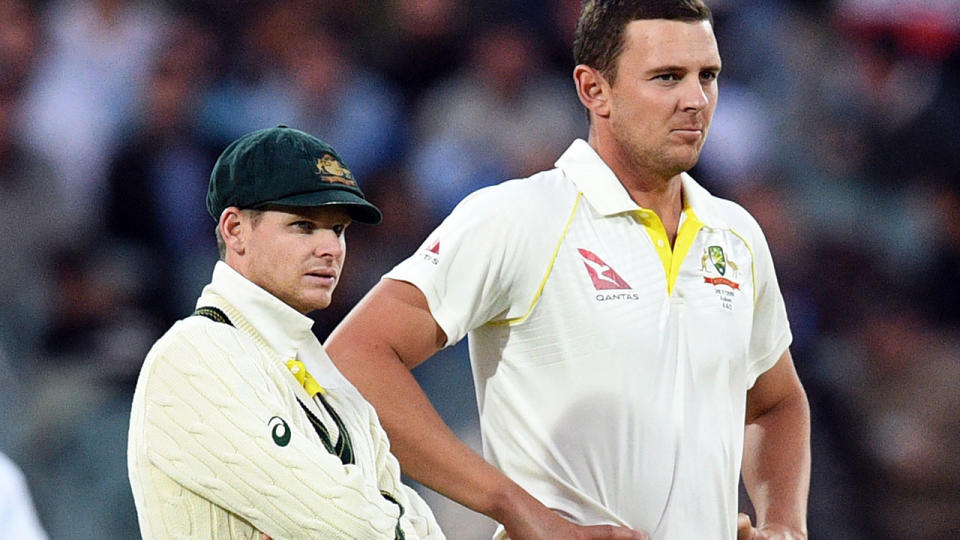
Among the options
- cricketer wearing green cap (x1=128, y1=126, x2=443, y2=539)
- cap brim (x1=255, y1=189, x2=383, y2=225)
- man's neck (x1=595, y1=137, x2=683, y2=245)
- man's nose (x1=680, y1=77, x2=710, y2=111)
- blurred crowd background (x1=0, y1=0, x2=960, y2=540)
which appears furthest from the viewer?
blurred crowd background (x1=0, y1=0, x2=960, y2=540)

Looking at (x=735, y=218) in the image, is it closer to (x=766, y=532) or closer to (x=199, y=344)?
(x=766, y=532)

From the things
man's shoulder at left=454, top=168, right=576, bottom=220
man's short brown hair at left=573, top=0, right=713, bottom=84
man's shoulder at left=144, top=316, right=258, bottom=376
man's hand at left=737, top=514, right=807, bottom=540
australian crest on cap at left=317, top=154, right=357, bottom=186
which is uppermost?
man's short brown hair at left=573, top=0, right=713, bottom=84

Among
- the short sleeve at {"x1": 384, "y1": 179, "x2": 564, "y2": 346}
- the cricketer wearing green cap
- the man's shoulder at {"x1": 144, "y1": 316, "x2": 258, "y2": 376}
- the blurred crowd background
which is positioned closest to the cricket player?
the short sleeve at {"x1": 384, "y1": 179, "x2": 564, "y2": 346}

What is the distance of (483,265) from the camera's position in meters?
3.29

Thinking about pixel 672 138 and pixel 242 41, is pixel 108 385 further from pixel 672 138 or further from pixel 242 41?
pixel 672 138

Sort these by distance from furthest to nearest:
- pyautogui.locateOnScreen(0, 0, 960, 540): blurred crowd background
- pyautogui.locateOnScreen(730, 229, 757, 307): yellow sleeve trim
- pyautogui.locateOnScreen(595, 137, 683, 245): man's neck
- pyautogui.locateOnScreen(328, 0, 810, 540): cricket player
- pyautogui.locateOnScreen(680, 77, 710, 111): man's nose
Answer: pyautogui.locateOnScreen(0, 0, 960, 540): blurred crowd background
pyautogui.locateOnScreen(730, 229, 757, 307): yellow sleeve trim
pyautogui.locateOnScreen(595, 137, 683, 245): man's neck
pyautogui.locateOnScreen(680, 77, 710, 111): man's nose
pyautogui.locateOnScreen(328, 0, 810, 540): cricket player

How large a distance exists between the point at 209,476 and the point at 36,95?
425cm

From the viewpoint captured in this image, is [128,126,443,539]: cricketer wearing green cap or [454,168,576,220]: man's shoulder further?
[454,168,576,220]: man's shoulder

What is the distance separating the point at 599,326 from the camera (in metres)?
3.30

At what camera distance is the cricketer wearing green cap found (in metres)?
2.46

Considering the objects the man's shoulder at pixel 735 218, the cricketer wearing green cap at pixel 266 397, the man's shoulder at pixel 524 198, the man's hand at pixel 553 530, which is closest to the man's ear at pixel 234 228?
the cricketer wearing green cap at pixel 266 397

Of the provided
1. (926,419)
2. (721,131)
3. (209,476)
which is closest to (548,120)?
(721,131)

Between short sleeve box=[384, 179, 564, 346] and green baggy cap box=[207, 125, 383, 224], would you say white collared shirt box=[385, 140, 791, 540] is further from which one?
green baggy cap box=[207, 125, 383, 224]

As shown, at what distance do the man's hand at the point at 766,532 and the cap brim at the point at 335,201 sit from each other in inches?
49.0
